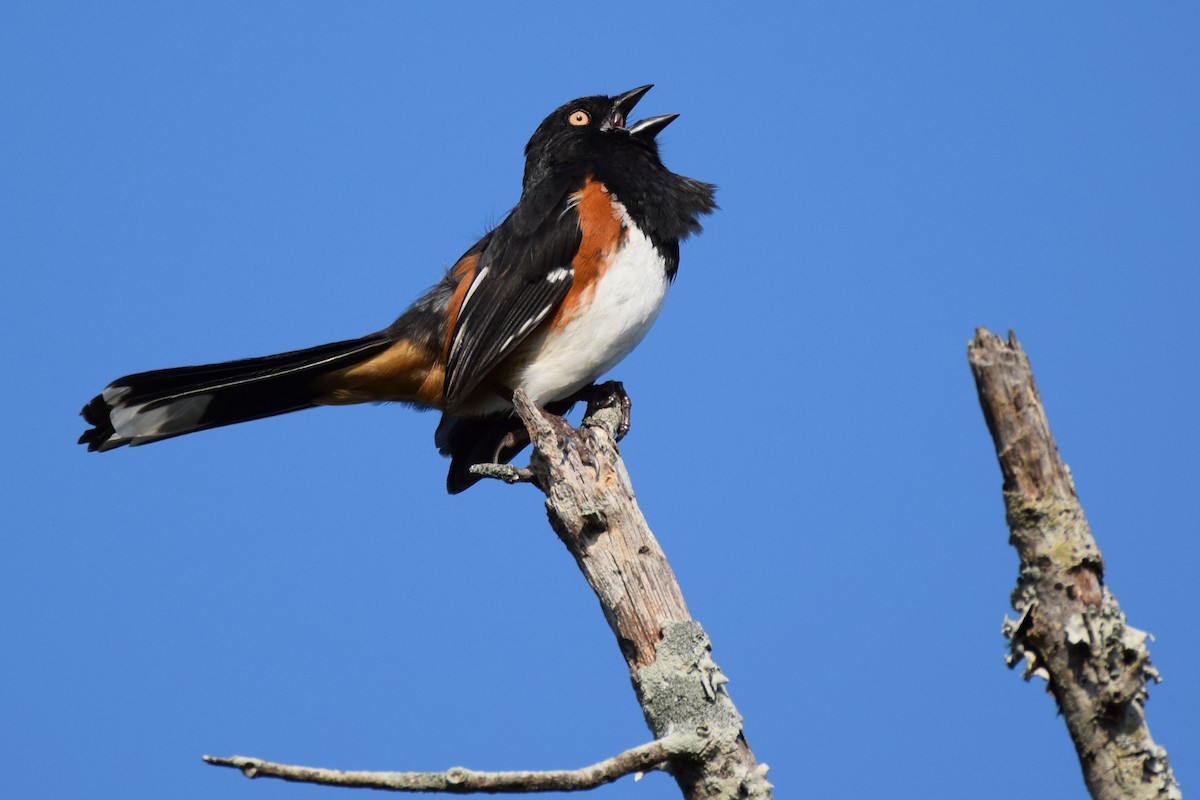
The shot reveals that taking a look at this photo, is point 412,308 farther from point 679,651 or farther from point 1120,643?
point 1120,643

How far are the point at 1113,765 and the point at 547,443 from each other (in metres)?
1.69

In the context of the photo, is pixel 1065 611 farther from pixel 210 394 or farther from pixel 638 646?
pixel 210 394

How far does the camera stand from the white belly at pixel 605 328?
4.32m

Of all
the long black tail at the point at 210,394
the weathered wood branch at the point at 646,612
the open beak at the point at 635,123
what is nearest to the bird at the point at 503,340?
the long black tail at the point at 210,394

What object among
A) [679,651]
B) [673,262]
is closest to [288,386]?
[673,262]

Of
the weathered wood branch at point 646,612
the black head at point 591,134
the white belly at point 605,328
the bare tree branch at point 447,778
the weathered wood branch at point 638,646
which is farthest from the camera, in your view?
the black head at point 591,134

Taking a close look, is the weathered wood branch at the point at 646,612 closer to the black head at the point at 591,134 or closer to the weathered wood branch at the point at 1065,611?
the weathered wood branch at the point at 1065,611

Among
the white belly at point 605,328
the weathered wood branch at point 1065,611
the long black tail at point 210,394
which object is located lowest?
the weathered wood branch at point 1065,611

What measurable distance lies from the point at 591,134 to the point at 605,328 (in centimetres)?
108

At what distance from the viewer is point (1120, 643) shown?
6.14ft

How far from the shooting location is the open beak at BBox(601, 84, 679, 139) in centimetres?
502

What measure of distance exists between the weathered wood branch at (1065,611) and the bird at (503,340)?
2385 millimetres

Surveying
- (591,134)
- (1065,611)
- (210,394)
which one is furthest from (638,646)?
(591,134)

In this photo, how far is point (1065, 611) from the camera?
1.93m
